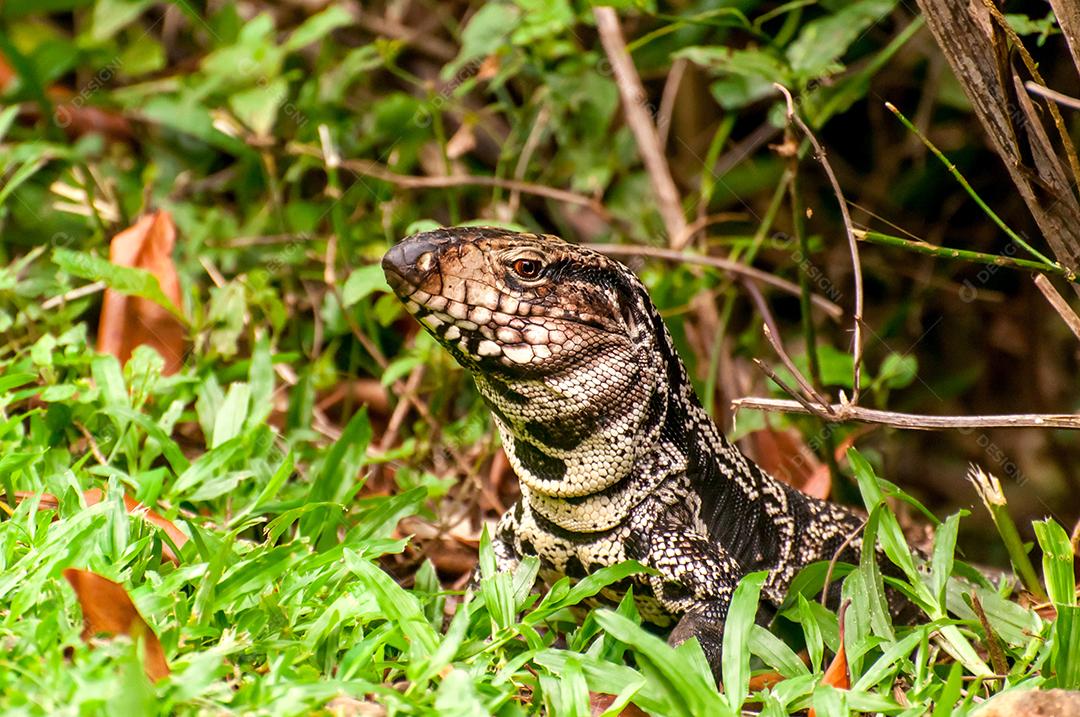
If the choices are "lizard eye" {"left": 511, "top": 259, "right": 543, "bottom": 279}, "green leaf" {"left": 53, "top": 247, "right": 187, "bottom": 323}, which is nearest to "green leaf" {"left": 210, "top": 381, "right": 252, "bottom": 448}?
"green leaf" {"left": 53, "top": 247, "right": 187, "bottom": 323}

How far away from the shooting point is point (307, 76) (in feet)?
24.8

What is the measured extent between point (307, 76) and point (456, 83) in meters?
1.10

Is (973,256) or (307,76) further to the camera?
A: (307,76)

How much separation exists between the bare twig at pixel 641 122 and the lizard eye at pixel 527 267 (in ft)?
9.16

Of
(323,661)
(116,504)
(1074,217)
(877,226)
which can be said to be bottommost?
(877,226)

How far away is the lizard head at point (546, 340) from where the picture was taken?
11.2ft

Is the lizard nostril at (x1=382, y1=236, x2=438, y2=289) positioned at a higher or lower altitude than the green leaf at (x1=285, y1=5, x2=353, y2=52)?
lower

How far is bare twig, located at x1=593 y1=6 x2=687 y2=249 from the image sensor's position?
6.32 metres

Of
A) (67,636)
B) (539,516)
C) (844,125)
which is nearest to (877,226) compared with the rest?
(844,125)

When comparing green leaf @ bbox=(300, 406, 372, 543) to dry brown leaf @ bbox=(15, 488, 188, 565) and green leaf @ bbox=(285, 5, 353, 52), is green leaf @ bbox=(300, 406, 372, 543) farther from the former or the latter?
green leaf @ bbox=(285, 5, 353, 52)

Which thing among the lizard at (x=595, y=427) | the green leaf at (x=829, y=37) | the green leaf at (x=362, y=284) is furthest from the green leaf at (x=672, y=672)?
the green leaf at (x=829, y=37)

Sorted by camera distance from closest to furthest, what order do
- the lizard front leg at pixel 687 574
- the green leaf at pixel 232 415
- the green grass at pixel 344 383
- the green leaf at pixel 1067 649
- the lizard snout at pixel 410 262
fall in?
the green grass at pixel 344 383
the green leaf at pixel 1067 649
the lizard snout at pixel 410 262
the lizard front leg at pixel 687 574
the green leaf at pixel 232 415

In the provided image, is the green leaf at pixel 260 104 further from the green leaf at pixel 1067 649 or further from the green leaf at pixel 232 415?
the green leaf at pixel 1067 649

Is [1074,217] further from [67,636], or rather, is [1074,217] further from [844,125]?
[844,125]
